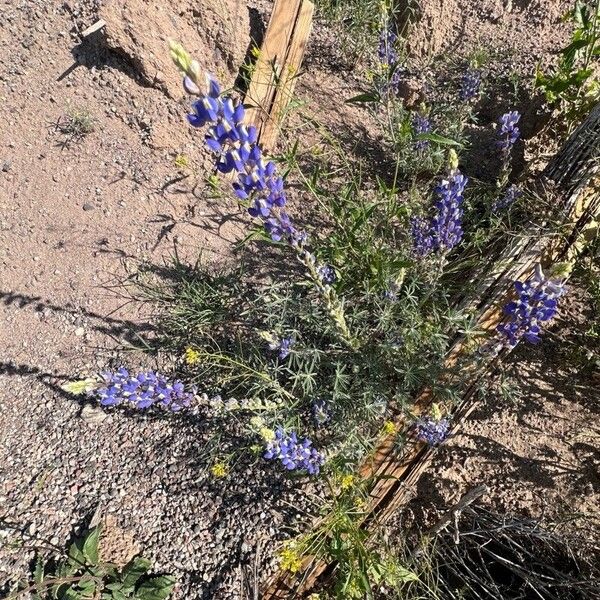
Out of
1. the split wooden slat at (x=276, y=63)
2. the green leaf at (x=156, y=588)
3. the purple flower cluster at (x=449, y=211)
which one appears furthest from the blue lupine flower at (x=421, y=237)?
the green leaf at (x=156, y=588)

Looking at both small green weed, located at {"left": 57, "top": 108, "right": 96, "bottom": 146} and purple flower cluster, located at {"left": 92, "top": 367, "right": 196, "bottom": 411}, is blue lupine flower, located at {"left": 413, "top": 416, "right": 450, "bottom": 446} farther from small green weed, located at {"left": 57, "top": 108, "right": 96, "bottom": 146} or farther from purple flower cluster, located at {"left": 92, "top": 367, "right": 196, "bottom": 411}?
small green weed, located at {"left": 57, "top": 108, "right": 96, "bottom": 146}

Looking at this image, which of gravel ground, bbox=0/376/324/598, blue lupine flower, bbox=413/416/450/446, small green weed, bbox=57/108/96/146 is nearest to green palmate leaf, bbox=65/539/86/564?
gravel ground, bbox=0/376/324/598

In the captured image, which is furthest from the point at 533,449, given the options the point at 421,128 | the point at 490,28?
the point at 490,28

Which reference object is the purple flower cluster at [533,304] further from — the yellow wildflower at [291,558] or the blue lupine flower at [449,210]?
the yellow wildflower at [291,558]

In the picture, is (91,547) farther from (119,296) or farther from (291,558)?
(119,296)

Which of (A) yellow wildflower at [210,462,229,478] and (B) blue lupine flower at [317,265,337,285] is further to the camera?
(A) yellow wildflower at [210,462,229,478]

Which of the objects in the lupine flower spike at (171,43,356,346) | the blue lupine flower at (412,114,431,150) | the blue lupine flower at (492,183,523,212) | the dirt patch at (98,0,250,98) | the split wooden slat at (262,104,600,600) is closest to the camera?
the lupine flower spike at (171,43,356,346)

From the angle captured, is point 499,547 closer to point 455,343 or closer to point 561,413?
point 561,413

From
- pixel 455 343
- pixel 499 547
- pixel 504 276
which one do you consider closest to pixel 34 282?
pixel 455 343
